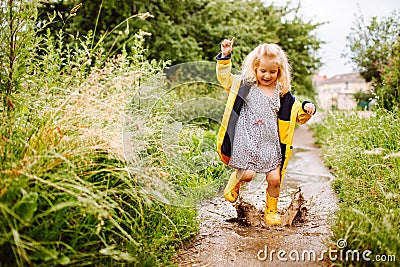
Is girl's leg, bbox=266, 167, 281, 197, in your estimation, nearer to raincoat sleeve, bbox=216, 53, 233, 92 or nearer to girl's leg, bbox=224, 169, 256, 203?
girl's leg, bbox=224, 169, 256, 203

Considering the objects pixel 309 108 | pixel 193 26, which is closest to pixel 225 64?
pixel 309 108

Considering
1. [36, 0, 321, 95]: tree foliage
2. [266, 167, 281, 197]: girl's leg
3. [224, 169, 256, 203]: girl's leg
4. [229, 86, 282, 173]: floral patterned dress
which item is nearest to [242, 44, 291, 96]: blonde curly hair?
[229, 86, 282, 173]: floral patterned dress

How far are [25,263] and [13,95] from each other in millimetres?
1270

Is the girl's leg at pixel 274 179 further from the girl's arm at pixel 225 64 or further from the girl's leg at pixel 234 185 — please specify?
the girl's arm at pixel 225 64

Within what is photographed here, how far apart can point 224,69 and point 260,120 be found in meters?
0.53

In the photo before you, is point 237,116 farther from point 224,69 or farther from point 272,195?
point 272,195

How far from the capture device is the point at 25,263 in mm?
2135

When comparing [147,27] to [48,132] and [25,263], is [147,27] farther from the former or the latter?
[25,263]

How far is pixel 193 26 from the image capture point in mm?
10164

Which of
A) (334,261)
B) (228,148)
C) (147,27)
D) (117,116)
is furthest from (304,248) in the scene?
(147,27)
